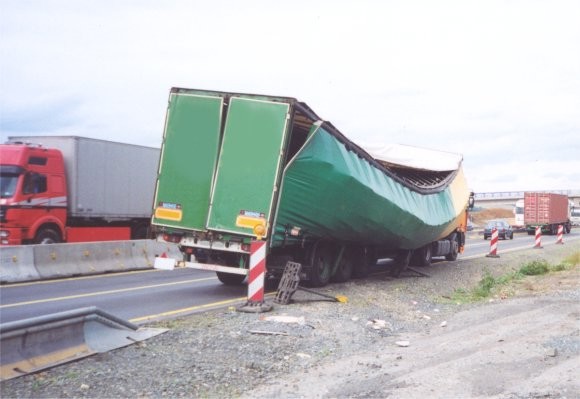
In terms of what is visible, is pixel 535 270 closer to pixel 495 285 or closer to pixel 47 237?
pixel 495 285

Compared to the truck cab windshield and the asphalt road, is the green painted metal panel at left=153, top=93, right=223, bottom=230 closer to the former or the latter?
the asphalt road

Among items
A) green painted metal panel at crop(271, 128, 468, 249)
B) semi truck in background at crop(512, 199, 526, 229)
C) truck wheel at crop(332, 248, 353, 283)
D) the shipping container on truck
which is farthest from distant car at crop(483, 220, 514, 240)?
truck wheel at crop(332, 248, 353, 283)

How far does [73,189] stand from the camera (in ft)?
59.8

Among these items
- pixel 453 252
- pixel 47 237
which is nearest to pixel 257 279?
pixel 47 237

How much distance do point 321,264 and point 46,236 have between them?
8044mm

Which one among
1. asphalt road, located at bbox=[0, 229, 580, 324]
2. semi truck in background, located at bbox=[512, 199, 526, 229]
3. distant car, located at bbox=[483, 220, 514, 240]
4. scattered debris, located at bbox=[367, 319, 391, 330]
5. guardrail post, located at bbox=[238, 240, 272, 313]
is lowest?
asphalt road, located at bbox=[0, 229, 580, 324]

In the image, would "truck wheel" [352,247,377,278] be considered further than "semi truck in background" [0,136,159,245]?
No

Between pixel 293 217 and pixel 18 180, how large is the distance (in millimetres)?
8138

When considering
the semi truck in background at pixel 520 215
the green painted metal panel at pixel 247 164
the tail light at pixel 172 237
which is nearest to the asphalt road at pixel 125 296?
the tail light at pixel 172 237

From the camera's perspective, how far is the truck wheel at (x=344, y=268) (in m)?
14.2

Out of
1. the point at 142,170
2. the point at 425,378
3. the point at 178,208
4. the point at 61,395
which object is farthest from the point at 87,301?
the point at 142,170

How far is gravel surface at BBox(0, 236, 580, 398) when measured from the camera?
575 cm

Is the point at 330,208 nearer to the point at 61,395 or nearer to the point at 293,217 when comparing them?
the point at 293,217

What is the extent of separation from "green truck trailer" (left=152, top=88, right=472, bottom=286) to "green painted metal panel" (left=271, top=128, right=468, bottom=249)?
0.08ft
